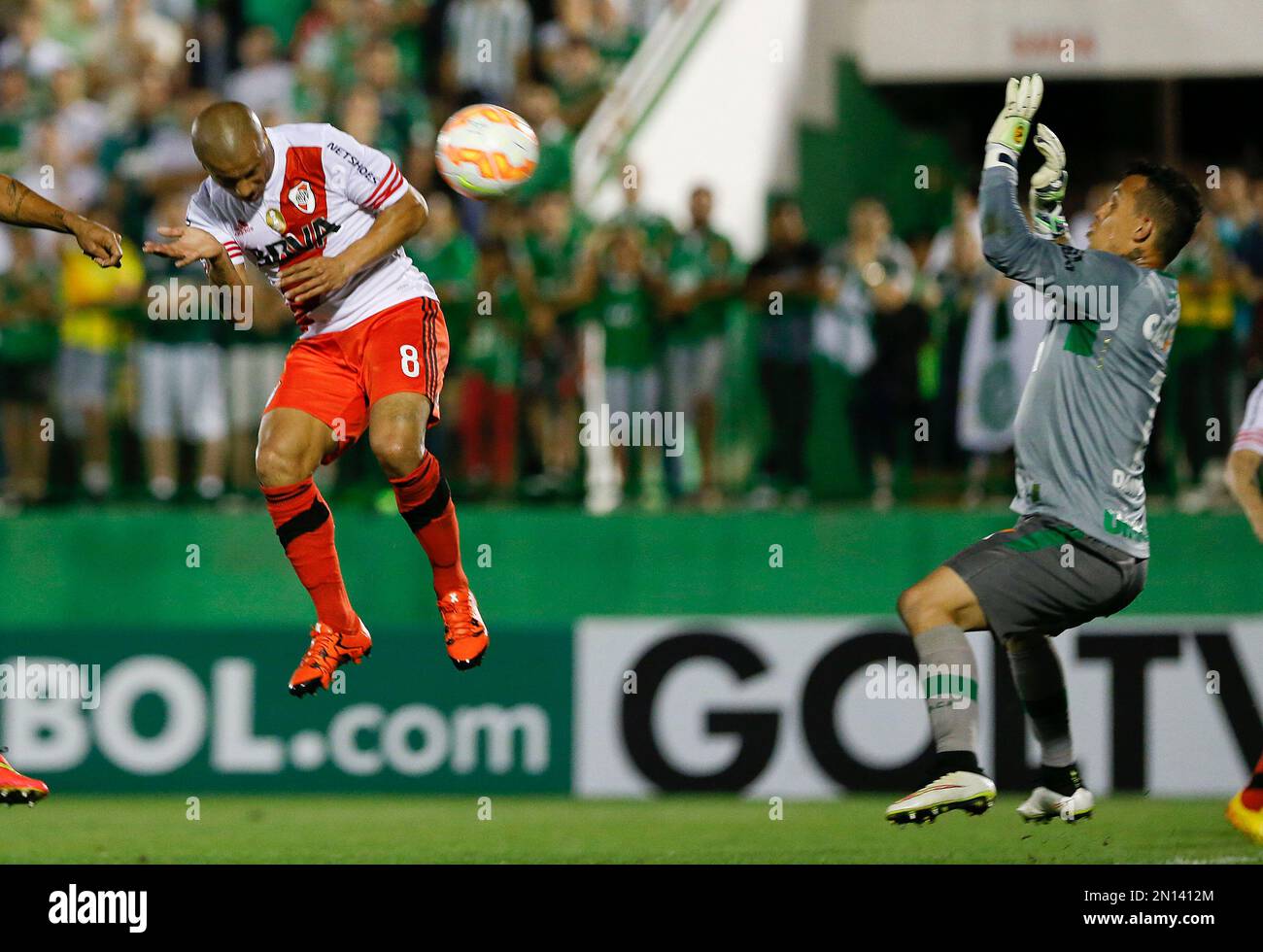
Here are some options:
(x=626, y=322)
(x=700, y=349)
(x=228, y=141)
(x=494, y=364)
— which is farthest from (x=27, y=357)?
(x=228, y=141)

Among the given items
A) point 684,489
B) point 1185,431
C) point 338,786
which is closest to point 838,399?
point 684,489

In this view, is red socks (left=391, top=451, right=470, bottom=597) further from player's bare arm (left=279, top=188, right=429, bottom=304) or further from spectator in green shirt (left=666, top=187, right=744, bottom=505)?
spectator in green shirt (left=666, top=187, right=744, bottom=505)

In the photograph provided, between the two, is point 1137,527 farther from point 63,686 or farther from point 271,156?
point 63,686

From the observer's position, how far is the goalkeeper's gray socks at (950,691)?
855 cm

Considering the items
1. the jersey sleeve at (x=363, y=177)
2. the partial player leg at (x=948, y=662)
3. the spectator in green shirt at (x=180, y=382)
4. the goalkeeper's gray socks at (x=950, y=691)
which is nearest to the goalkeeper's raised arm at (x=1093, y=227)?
the partial player leg at (x=948, y=662)

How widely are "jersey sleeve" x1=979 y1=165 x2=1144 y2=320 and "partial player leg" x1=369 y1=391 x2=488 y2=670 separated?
2.45 meters

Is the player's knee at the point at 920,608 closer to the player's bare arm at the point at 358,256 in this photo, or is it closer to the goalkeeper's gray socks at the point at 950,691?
the goalkeeper's gray socks at the point at 950,691

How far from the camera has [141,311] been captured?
14.4 metres

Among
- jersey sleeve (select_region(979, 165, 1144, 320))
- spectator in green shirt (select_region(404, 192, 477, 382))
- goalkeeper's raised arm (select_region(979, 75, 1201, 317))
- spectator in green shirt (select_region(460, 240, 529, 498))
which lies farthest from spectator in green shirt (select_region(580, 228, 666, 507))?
jersey sleeve (select_region(979, 165, 1144, 320))

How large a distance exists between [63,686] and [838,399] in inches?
Answer: 225

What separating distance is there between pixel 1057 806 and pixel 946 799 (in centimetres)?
114

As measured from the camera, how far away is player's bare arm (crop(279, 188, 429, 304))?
28.8 feet

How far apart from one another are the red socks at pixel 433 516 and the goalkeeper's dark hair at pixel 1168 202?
3.11m

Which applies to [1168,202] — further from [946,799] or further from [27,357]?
[27,357]
